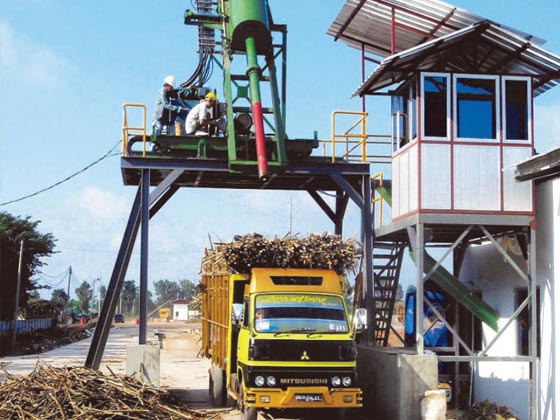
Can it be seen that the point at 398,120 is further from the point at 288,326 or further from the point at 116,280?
the point at 116,280

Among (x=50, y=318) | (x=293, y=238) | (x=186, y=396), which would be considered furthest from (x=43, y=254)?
(x=293, y=238)

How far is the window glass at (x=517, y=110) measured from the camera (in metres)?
16.9

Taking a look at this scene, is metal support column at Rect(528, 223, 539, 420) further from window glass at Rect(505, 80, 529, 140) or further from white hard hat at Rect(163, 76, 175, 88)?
white hard hat at Rect(163, 76, 175, 88)

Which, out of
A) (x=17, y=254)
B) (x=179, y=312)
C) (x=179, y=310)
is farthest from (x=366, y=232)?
(x=179, y=310)

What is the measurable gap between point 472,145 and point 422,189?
4.77 feet

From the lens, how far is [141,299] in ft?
60.4

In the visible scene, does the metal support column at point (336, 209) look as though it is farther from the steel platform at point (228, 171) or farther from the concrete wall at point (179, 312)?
the concrete wall at point (179, 312)

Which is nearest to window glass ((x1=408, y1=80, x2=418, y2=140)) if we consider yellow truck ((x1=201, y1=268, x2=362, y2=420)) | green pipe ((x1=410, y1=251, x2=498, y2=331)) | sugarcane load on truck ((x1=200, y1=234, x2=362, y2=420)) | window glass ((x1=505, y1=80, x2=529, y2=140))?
window glass ((x1=505, y1=80, x2=529, y2=140))

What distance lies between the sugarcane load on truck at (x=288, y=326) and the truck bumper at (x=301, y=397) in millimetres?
17

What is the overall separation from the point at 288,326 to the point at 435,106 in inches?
235

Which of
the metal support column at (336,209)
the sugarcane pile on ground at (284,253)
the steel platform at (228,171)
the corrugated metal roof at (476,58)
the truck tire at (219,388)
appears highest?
the corrugated metal roof at (476,58)

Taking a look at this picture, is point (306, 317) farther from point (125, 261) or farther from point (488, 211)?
point (125, 261)

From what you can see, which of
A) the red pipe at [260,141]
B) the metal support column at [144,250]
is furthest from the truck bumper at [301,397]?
the metal support column at [144,250]

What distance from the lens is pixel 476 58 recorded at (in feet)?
55.8
